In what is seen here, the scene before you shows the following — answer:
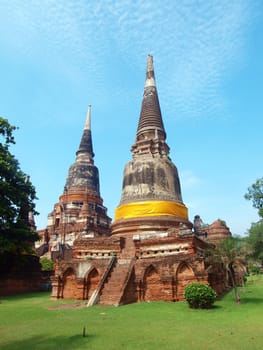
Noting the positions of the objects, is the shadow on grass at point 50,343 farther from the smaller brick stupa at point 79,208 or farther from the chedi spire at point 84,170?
the chedi spire at point 84,170

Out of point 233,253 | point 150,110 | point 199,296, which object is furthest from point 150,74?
point 199,296

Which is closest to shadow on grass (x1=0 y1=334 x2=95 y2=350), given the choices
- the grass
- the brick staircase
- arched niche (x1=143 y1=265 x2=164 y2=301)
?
the grass

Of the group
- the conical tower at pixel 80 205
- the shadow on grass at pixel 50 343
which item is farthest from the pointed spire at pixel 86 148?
the shadow on grass at pixel 50 343

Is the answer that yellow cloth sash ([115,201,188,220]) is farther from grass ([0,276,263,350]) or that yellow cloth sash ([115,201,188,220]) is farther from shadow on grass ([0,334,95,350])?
shadow on grass ([0,334,95,350])

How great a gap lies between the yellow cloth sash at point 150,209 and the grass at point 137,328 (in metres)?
8.33

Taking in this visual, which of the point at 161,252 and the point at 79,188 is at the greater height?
the point at 79,188

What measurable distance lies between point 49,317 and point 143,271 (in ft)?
20.7

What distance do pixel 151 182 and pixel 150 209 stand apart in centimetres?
241

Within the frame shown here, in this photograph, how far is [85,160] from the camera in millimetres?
46969

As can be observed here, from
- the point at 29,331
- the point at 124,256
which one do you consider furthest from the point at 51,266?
the point at 29,331

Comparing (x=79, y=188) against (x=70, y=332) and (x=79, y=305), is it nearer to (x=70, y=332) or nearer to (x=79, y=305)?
(x=79, y=305)

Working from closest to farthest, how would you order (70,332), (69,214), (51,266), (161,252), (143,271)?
(70,332) → (143,271) → (161,252) → (51,266) → (69,214)

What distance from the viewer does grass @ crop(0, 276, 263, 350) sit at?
7.59m

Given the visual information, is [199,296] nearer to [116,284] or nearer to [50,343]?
[116,284]
